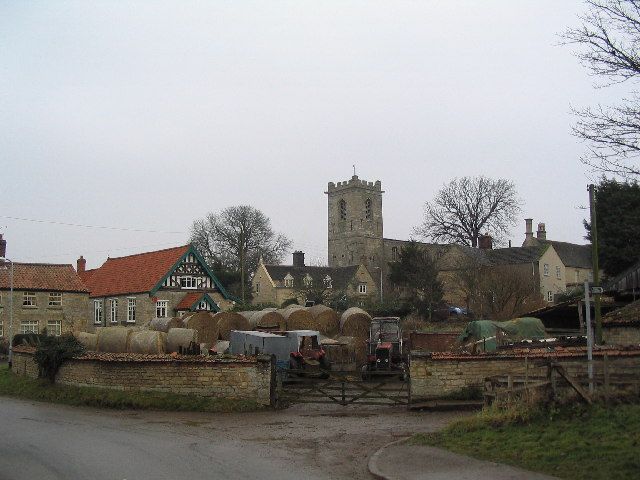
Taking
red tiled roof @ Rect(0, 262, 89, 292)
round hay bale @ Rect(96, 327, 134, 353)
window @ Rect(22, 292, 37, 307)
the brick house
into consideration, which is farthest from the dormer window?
round hay bale @ Rect(96, 327, 134, 353)

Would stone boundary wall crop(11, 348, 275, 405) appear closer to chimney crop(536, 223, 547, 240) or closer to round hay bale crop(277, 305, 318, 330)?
round hay bale crop(277, 305, 318, 330)

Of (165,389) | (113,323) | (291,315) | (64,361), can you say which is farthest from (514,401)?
(113,323)

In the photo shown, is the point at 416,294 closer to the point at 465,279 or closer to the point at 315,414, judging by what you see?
the point at 465,279

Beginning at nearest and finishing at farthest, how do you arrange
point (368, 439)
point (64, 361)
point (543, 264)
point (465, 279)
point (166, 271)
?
point (368, 439) → point (64, 361) → point (465, 279) → point (166, 271) → point (543, 264)

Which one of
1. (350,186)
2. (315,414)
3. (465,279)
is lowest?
(315,414)

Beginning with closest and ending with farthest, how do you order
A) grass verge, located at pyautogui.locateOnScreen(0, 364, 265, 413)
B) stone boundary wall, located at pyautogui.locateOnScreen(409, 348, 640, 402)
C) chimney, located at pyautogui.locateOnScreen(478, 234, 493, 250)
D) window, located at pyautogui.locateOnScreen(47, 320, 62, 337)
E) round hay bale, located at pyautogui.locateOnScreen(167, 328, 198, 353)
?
Answer: 1. stone boundary wall, located at pyautogui.locateOnScreen(409, 348, 640, 402)
2. grass verge, located at pyautogui.locateOnScreen(0, 364, 265, 413)
3. round hay bale, located at pyautogui.locateOnScreen(167, 328, 198, 353)
4. window, located at pyautogui.locateOnScreen(47, 320, 62, 337)
5. chimney, located at pyautogui.locateOnScreen(478, 234, 493, 250)

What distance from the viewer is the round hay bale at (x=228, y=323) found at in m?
40.6

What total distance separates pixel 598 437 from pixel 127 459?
8737 mm

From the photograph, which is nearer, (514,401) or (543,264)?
(514,401)

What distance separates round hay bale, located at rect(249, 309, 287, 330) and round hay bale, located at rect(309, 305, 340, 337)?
2048 millimetres

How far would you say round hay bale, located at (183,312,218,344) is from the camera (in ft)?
129

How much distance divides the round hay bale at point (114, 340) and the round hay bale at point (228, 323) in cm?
896

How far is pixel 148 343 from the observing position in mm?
29828

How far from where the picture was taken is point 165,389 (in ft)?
73.8
